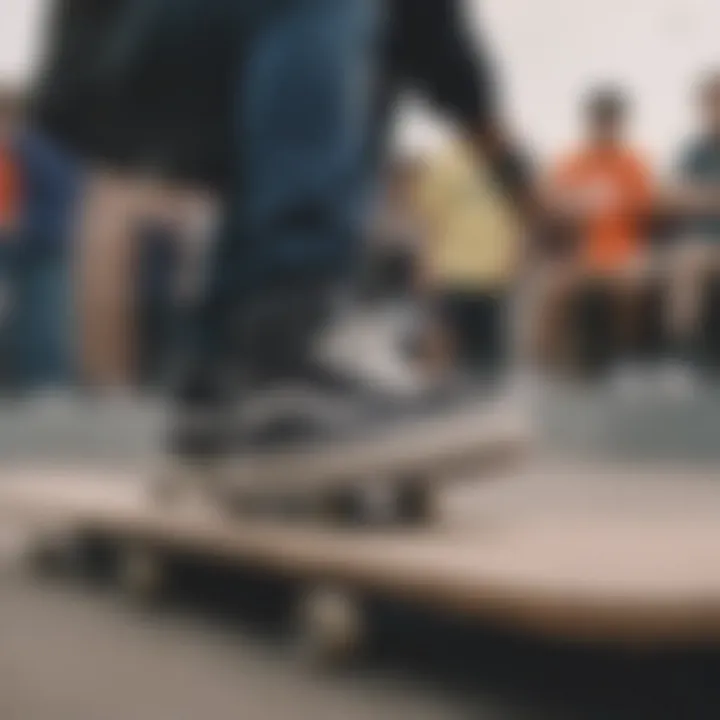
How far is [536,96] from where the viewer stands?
1768 mm

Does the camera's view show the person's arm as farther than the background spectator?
No

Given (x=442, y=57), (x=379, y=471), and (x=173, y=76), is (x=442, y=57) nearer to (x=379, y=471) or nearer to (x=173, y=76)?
(x=173, y=76)

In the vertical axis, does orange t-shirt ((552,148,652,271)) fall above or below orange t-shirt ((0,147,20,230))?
above

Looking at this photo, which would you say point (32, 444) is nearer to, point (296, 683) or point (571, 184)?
point (571, 184)

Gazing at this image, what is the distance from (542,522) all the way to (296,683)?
0.78 feet

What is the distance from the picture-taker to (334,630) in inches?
27.2

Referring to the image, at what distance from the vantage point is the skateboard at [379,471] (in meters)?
0.78

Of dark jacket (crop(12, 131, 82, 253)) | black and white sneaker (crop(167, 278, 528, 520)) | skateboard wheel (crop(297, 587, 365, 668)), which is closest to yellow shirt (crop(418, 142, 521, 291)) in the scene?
dark jacket (crop(12, 131, 82, 253))

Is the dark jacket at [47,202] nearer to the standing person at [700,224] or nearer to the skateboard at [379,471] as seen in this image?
the skateboard at [379,471]

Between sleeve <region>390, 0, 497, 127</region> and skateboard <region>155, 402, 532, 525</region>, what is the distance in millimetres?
246

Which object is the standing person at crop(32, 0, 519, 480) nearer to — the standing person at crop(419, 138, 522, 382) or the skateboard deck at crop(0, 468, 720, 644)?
the skateboard deck at crop(0, 468, 720, 644)

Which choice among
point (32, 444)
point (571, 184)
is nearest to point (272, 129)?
point (571, 184)

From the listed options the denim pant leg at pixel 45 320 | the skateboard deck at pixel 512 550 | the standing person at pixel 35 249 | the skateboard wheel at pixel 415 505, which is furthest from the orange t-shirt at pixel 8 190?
the skateboard wheel at pixel 415 505

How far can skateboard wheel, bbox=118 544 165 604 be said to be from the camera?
89 centimetres
